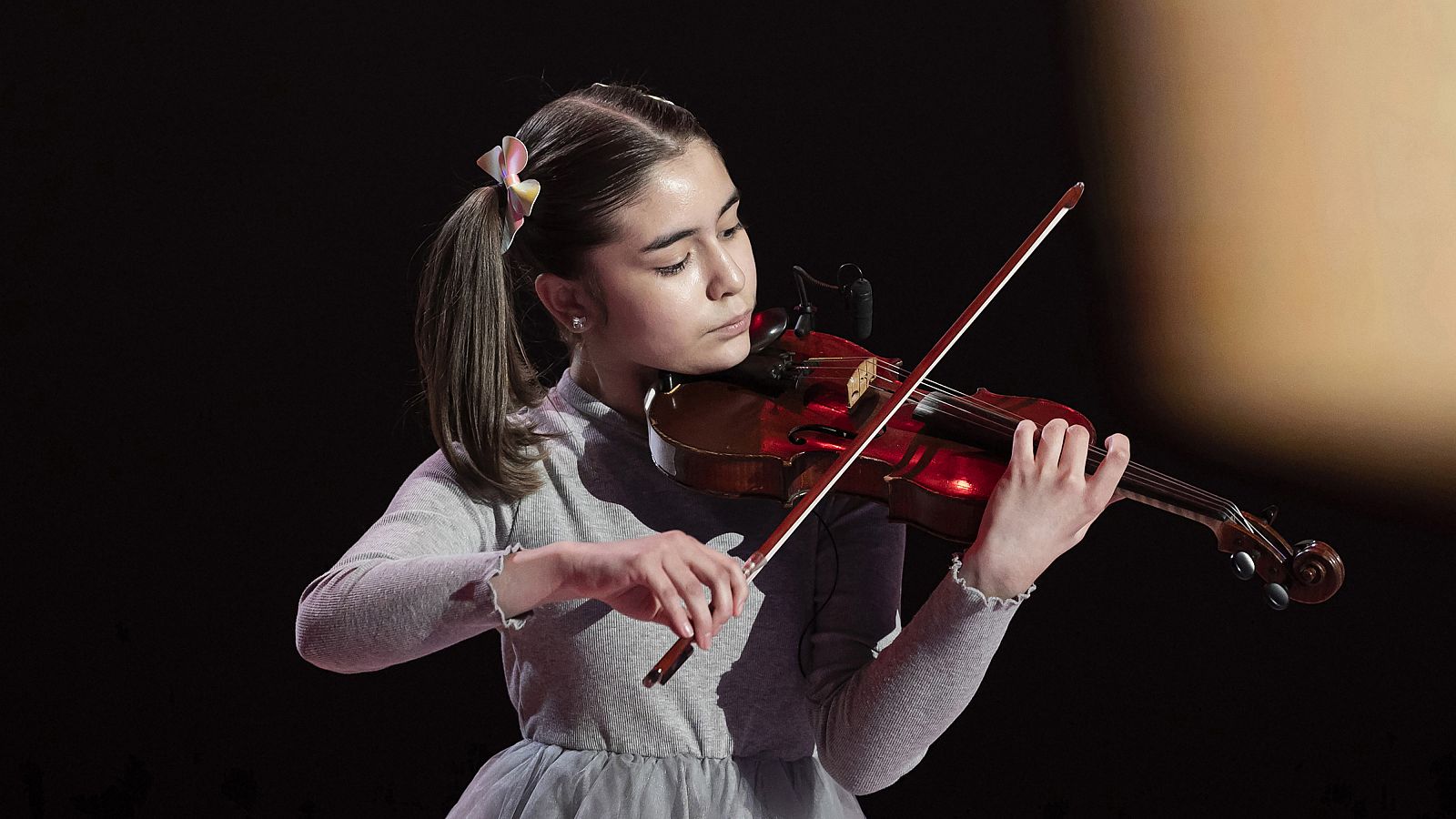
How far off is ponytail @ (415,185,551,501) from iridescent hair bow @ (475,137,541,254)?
0.04ft

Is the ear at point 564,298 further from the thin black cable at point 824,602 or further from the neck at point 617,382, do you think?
the thin black cable at point 824,602

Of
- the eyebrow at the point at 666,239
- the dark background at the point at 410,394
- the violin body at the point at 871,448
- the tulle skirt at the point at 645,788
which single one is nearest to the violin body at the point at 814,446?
the violin body at the point at 871,448

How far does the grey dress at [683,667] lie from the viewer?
3.09ft

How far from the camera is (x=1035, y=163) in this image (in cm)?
143

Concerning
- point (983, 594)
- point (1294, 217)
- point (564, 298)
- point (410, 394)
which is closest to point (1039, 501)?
point (983, 594)

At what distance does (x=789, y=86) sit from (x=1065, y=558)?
632 mm

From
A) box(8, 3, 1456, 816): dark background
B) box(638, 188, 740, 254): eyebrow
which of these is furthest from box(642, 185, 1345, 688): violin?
box(8, 3, 1456, 816): dark background

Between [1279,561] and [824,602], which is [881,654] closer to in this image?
[824,602]

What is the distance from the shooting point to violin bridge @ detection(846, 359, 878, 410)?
99cm

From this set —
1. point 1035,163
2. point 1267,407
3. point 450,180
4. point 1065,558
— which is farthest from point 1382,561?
point 450,180

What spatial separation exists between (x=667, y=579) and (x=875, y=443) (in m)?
0.25

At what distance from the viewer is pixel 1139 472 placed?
34.1 inches

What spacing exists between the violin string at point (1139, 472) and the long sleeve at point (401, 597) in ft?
1.14

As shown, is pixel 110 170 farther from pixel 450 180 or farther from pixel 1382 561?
pixel 1382 561
